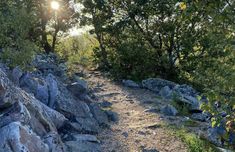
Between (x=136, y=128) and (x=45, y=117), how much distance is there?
181 inches

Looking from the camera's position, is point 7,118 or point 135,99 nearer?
point 7,118

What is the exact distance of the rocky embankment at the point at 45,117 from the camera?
7691 mm

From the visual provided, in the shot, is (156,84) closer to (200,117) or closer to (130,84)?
(130,84)

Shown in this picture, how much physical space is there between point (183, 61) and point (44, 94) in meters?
14.7

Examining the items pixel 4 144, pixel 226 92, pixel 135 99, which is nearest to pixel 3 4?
pixel 135 99

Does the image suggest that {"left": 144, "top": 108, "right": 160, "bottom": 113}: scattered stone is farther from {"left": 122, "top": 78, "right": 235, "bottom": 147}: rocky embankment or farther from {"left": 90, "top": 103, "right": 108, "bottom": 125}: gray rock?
{"left": 90, "top": 103, "right": 108, "bottom": 125}: gray rock

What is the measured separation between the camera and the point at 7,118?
8109 mm

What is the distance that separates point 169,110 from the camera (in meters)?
15.6

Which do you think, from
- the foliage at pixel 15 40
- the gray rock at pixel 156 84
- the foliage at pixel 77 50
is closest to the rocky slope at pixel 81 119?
the foliage at pixel 15 40

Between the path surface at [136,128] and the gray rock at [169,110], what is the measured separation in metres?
0.35

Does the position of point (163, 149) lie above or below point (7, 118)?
below

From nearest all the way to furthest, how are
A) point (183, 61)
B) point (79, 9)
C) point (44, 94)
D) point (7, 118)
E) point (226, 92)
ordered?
point (226, 92), point (7, 118), point (44, 94), point (183, 61), point (79, 9)

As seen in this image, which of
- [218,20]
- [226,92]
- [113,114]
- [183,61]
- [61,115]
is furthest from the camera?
[183,61]

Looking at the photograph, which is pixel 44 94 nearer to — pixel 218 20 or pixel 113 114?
pixel 113 114
